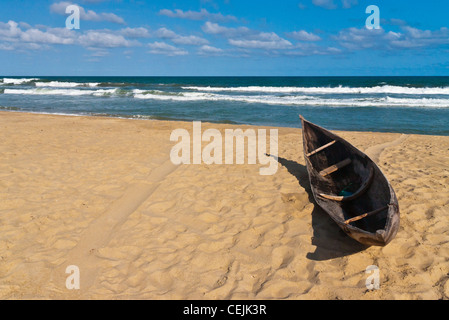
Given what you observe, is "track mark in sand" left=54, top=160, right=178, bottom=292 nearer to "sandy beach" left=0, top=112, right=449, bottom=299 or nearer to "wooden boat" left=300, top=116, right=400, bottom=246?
"sandy beach" left=0, top=112, right=449, bottom=299

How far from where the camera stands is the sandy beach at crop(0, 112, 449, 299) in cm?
336

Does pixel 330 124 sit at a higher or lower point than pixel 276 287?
higher

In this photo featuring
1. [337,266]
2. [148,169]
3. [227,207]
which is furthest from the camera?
[148,169]

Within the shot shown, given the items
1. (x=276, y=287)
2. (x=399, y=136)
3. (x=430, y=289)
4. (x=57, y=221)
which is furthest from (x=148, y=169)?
(x=399, y=136)

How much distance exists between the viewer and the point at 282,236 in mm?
4273

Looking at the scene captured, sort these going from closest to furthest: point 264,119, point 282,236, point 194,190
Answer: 1. point 282,236
2. point 194,190
3. point 264,119

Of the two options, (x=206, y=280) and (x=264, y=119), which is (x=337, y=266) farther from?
(x=264, y=119)

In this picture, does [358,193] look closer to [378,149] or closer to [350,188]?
[350,188]

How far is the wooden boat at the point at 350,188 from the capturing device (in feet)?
11.5

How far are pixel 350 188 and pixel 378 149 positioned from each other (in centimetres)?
417

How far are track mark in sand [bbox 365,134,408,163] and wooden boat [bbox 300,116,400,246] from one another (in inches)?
69.0

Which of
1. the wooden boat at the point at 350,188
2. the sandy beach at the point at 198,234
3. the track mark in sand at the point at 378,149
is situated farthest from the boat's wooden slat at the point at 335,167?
the track mark in sand at the point at 378,149
